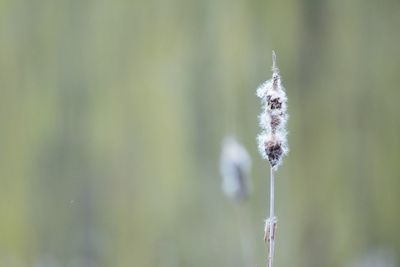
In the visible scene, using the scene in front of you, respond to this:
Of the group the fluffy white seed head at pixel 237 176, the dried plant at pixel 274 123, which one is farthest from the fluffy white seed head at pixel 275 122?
the fluffy white seed head at pixel 237 176

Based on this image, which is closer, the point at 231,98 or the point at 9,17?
the point at 231,98

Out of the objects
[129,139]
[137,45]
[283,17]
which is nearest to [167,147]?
[129,139]

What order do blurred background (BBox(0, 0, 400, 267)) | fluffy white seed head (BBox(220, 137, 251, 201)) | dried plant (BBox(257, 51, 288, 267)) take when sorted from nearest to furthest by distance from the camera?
dried plant (BBox(257, 51, 288, 267))
fluffy white seed head (BBox(220, 137, 251, 201))
blurred background (BBox(0, 0, 400, 267))

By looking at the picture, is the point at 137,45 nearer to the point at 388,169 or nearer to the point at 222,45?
the point at 222,45

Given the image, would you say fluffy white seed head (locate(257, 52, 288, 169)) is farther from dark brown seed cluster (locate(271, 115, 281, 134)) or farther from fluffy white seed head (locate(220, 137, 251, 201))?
fluffy white seed head (locate(220, 137, 251, 201))

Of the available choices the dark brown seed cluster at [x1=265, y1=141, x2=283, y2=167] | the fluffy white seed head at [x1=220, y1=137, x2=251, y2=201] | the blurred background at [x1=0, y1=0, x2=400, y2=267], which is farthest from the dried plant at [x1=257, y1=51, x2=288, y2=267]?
the blurred background at [x1=0, y1=0, x2=400, y2=267]

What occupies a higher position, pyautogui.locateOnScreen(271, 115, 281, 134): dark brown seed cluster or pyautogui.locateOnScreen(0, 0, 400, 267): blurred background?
pyautogui.locateOnScreen(0, 0, 400, 267): blurred background

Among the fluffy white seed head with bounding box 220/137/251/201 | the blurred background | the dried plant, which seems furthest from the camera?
the blurred background
